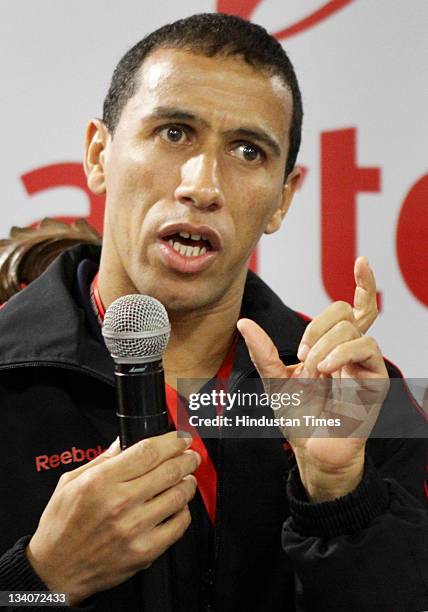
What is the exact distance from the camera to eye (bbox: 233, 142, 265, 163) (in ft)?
3.25

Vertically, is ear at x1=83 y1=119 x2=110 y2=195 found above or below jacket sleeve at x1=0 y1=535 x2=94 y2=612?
above

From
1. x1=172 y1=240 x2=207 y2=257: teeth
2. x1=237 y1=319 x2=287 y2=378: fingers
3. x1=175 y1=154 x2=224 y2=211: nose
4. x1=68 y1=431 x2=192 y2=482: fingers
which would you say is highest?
x1=175 y1=154 x2=224 y2=211: nose

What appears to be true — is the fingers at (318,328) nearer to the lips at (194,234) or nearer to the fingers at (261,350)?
the fingers at (261,350)

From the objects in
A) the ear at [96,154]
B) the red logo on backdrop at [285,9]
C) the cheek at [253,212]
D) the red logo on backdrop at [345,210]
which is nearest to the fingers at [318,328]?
the cheek at [253,212]

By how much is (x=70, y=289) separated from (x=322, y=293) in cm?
67

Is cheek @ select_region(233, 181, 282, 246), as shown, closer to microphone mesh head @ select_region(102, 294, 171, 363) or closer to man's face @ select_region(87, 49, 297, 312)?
man's face @ select_region(87, 49, 297, 312)

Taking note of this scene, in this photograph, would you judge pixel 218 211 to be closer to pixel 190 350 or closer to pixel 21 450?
pixel 190 350

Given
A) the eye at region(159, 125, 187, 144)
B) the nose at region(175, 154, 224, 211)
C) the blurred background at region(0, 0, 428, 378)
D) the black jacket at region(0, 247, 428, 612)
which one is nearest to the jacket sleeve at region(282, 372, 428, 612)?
the black jacket at region(0, 247, 428, 612)

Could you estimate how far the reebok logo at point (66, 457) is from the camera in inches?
A: 35.4

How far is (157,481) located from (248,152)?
0.51m

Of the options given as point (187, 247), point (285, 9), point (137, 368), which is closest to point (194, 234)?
point (187, 247)

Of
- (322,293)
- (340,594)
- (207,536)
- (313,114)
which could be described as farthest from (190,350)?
(313,114)

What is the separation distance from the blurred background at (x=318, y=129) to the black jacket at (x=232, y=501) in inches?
22.5

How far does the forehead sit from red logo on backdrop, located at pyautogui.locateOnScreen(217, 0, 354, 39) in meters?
0.60
